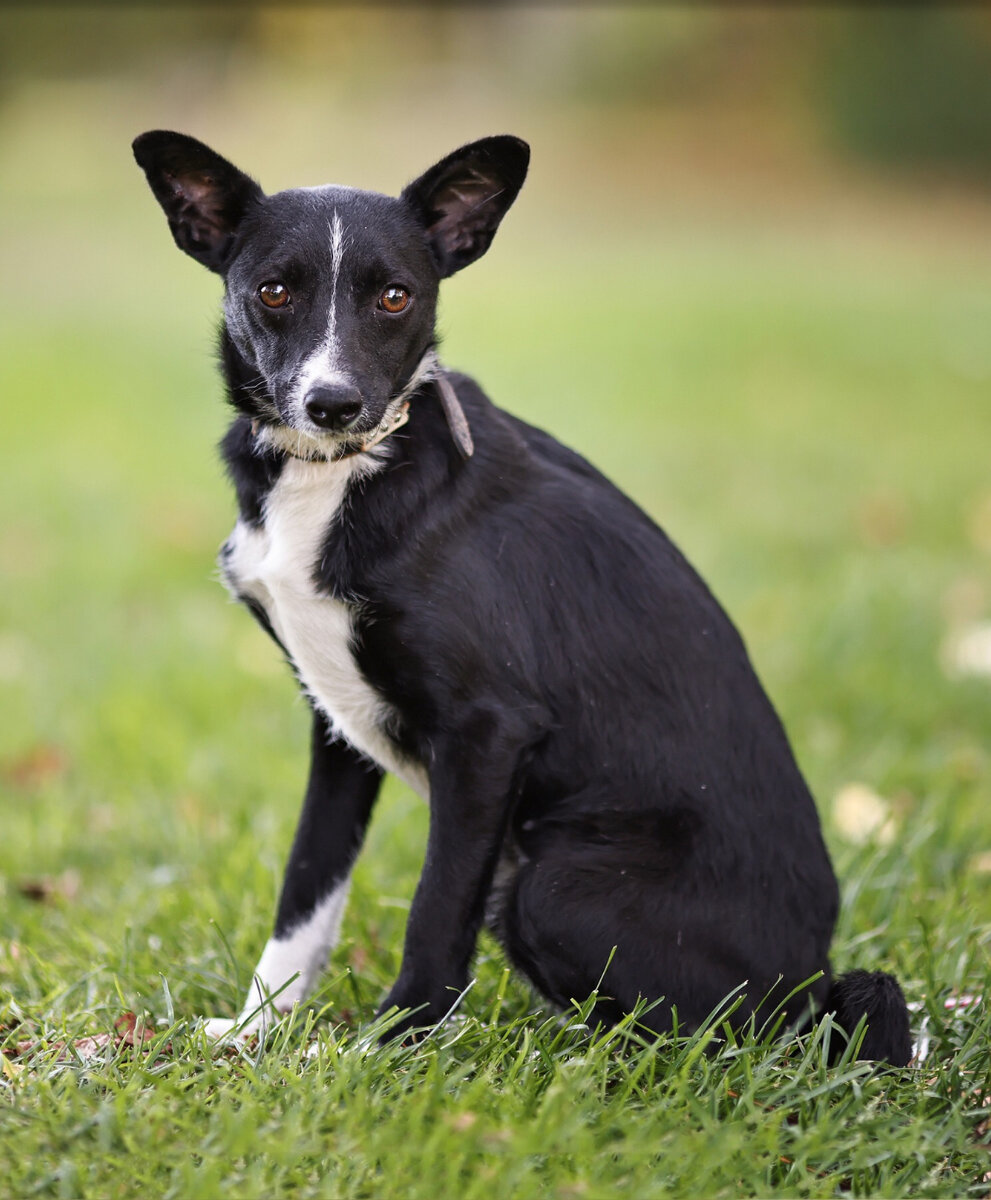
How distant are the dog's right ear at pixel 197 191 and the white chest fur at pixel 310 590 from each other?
1.48ft

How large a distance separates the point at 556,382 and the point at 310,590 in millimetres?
7008

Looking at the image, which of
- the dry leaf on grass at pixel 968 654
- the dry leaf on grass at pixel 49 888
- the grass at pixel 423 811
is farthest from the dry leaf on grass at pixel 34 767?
the dry leaf on grass at pixel 968 654

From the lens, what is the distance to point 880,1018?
248 centimetres

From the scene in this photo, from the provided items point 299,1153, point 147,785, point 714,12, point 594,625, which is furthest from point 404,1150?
point 714,12

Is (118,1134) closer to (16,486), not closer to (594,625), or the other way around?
(594,625)

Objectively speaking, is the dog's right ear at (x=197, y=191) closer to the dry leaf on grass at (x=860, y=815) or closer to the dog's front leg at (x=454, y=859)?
the dog's front leg at (x=454, y=859)

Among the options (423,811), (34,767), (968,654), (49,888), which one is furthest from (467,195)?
(968,654)

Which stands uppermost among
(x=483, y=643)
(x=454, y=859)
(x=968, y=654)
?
(x=483, y=643)

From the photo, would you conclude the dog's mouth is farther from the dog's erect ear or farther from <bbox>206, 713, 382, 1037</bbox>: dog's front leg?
<bbox>206, 713, 382, 1037</bbox>: dog's front leg

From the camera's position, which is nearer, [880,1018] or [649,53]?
[880,1018]

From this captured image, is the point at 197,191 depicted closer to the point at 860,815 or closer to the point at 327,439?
the point at 327,439

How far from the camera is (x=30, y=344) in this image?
10766mm

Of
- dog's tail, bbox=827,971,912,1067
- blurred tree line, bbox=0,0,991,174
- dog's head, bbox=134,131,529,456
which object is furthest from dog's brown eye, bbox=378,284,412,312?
blurred tree line, bbox=0,0,991,174

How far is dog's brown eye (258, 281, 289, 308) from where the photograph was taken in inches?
97.6
